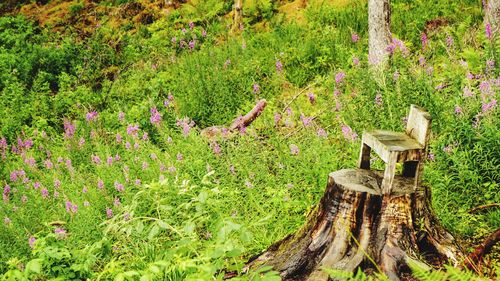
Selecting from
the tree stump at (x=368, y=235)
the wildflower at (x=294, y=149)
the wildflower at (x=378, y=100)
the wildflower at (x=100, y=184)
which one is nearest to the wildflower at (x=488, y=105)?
the wildflower at (x=378, y=100)

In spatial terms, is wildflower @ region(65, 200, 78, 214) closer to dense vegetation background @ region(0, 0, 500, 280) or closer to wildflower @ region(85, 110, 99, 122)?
dense vegetation background @ region(0, 0, 500, 280)

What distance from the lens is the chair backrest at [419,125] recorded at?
9.16 feet

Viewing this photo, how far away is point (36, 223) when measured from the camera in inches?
201

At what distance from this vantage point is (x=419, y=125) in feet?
9.41

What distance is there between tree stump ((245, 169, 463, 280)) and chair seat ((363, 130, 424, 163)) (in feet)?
0.70

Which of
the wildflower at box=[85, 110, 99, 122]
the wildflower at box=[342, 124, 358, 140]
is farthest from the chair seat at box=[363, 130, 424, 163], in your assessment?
the wildflower at box=[85, 110, 99, 122]

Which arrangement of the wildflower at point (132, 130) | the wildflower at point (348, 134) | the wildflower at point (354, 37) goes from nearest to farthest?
the wildflower at point (348, 134) < the wildflower at point (132, 130) < the wildflower at point (354, 37)

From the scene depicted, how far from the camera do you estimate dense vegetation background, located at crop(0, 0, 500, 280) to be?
11.6 feet

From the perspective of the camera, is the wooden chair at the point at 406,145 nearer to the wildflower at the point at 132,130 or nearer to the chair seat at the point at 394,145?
the chair seat at the point at 394,145

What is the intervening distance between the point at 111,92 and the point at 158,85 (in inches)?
50.4

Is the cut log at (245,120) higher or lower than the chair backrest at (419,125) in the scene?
lower

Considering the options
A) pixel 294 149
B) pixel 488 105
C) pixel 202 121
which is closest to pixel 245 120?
pixel 202 121

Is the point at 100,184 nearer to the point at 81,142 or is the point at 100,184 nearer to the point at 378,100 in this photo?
the point at 81,142

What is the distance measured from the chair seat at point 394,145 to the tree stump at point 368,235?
21 cm
